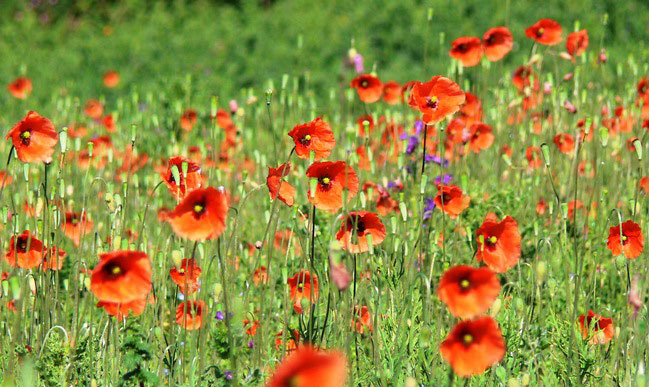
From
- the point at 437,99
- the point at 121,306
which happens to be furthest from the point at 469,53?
the point at 121,306

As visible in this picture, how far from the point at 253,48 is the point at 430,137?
186 inches

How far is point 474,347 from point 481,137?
6.49 feet

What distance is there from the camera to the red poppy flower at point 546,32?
3385 mm

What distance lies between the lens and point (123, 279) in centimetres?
167

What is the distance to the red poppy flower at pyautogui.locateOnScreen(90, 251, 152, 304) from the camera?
1.65m

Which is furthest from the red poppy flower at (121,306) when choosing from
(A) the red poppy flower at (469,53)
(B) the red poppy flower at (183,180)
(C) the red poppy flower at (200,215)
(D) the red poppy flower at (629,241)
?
(A) the red poppy flower at (469,53)

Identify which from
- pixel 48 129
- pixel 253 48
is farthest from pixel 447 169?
pixel 253 48

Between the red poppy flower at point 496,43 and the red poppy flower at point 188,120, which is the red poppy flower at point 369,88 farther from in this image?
the red poppy flower at point 188,120

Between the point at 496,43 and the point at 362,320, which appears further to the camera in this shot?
the point at 496,43

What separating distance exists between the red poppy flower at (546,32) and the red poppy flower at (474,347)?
2.16 meters

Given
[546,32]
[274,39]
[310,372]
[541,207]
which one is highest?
[274,39]

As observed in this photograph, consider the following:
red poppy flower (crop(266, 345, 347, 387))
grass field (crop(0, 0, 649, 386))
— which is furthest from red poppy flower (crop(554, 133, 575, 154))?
red poppy flower (crop(266, 345, 347, 387))

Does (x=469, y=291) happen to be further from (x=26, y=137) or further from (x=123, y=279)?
(x=26, y=137)

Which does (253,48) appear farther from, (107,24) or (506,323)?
(506,323)
